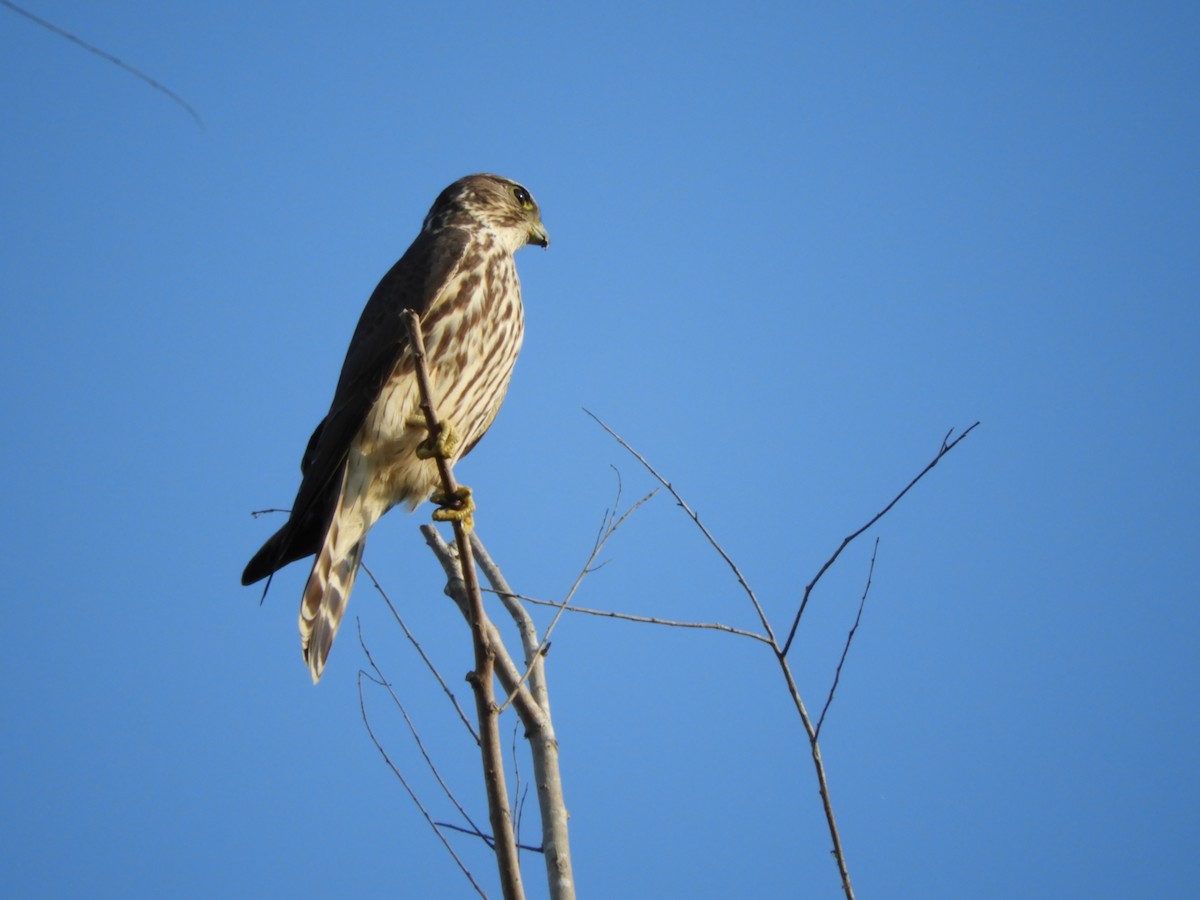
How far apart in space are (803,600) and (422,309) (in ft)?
5.80

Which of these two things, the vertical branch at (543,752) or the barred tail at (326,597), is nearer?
the vertical branch at (543,752)

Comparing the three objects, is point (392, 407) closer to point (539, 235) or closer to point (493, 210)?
point (493, 210)

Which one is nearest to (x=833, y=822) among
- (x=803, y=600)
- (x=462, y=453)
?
(x=803, y=600)

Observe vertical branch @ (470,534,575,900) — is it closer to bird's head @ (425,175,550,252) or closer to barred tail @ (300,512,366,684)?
barred tail @ (300,512,366,684)

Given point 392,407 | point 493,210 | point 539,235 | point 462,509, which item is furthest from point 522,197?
point 462,509

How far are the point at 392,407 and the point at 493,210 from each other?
1.50m

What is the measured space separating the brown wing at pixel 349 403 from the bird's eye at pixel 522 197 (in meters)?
1.23

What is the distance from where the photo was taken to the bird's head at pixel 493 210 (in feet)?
14.2

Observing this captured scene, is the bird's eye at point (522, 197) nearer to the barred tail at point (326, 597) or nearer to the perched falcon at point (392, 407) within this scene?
the perched falcon at point (392, 407)

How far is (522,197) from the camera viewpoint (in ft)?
15.8

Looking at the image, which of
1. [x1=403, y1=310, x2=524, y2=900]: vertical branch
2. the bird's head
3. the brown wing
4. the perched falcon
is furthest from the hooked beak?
[x1=403, y1=310, x2=524, y2=900]: vertical branch

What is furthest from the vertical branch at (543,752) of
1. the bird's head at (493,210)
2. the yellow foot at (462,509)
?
the bird's head at (493,210)

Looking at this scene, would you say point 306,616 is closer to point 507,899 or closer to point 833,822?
point 507,899

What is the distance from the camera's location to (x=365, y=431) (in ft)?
10.9
